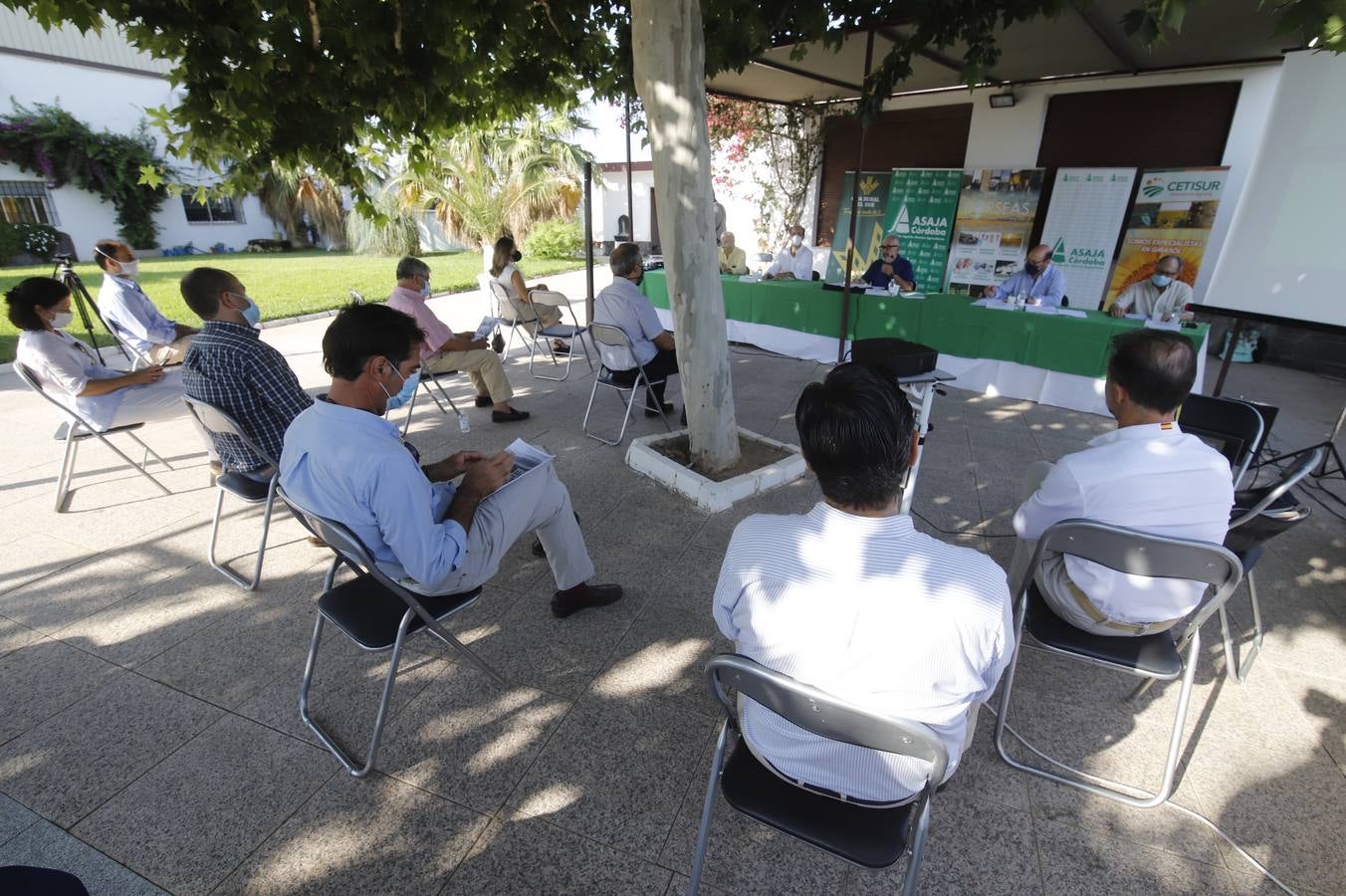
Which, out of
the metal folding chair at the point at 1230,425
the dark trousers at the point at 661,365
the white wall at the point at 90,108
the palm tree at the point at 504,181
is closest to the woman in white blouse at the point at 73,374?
the dark trousers at the point at 661,365

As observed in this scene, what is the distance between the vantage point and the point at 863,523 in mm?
1104

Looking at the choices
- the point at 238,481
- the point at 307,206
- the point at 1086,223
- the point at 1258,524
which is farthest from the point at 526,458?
the point at 307,206

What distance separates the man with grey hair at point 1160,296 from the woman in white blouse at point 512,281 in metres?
5.21

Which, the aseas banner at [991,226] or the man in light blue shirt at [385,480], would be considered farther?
the aseas banner at [991,226]

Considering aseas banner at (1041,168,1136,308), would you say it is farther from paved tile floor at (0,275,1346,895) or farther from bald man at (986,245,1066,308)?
paved tile floor at (0,275,1346,895)

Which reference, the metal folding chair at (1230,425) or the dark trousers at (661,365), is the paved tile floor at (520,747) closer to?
the metal folding chair at (1230,425)

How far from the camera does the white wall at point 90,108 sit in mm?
16781

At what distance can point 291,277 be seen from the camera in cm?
1320

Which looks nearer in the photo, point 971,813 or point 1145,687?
point 971,813

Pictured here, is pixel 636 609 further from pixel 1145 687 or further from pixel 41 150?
pixel 41 150

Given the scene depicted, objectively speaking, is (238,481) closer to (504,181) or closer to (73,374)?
(73,374)

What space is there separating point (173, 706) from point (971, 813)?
105 inches

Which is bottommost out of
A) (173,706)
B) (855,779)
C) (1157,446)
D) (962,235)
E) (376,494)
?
(173,706)

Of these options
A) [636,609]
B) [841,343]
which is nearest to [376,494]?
[636,609]
